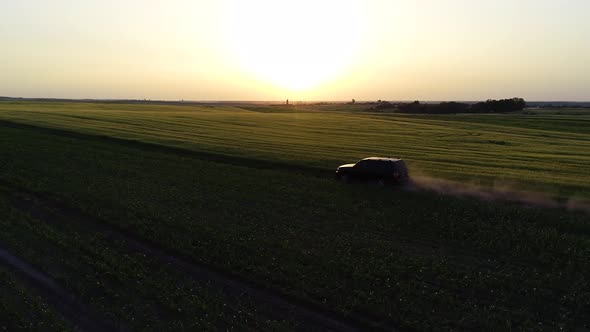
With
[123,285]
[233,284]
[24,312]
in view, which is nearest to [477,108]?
[233,284]

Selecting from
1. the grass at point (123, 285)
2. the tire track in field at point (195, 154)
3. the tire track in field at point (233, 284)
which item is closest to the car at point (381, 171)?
the tire track in field at point (195, 154)

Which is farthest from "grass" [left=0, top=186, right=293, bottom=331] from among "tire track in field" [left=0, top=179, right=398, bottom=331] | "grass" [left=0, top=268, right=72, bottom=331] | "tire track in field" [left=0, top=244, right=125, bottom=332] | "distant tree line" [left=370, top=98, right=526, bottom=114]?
"distant tree line" [left=370, top=98, right=526, bottom=114]

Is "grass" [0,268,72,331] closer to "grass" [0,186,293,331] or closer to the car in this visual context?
"grass" [0,186,293,331]

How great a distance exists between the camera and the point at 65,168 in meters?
26.0

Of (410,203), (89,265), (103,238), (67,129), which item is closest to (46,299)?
(89,265)

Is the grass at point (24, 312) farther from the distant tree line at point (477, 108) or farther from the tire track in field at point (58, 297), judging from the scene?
the distant tree line at point (477, 108)

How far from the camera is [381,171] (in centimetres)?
2267

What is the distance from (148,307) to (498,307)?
349 inches

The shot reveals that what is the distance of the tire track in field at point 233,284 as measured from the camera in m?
9.97

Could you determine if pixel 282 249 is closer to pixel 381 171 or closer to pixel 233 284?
pixel 233 284

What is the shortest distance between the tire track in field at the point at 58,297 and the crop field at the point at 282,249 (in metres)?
0.05

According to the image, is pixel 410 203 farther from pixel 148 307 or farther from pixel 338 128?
pixel 338 128

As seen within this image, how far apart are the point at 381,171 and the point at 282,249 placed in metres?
10.3

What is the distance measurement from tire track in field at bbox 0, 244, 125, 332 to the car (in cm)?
1590
